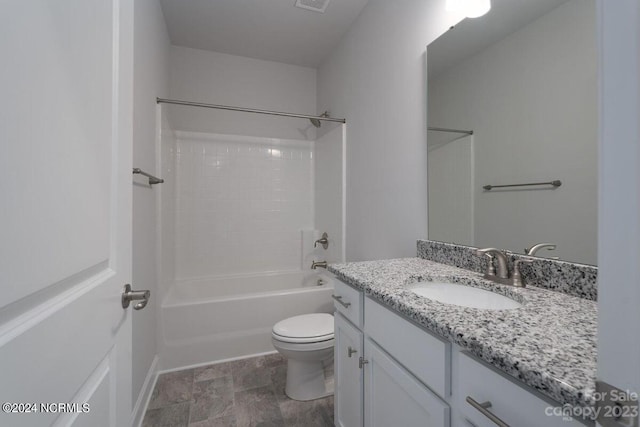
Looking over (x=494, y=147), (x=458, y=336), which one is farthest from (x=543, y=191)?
(x=458, y=336)

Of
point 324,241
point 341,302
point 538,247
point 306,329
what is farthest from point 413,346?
point 324,241

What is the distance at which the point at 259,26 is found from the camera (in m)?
2.33

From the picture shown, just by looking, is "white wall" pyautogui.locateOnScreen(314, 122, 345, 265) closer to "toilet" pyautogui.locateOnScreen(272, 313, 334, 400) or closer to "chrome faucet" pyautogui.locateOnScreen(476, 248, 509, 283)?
"toilet" pyautogui.locateOnScreen(272, 313, 334, 400)

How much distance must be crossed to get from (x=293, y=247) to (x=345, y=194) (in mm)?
1008

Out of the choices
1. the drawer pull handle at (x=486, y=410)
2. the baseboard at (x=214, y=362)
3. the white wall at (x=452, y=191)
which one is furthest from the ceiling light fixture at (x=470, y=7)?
the baseboard at (x=214, y=362)

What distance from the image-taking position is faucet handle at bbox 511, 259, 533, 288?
96 centimetres

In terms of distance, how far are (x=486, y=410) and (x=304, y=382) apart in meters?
1.35

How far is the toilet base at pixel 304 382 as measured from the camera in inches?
66.0

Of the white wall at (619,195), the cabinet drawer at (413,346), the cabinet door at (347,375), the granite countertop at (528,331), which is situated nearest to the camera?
the white wall at (619,195)

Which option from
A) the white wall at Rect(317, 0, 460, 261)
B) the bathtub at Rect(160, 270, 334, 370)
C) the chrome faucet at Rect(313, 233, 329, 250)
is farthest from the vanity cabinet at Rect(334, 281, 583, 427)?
the chrome faucet at Rect(313, 233, 329, 250)

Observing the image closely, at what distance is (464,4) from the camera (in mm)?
1260

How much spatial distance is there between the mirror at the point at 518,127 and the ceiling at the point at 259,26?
1181 millimetres

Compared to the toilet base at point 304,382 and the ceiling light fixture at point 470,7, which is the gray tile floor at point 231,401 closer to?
the toilet base at point 304,382

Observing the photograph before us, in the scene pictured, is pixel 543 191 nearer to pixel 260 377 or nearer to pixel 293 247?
pixel 260 377
